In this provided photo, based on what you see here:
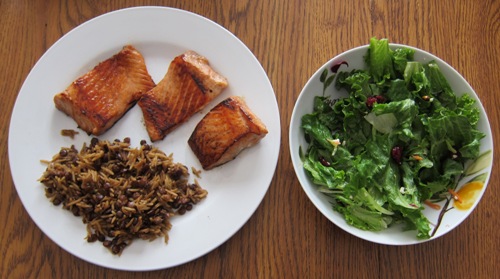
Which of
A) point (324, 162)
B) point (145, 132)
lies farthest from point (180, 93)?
point (324, 162)

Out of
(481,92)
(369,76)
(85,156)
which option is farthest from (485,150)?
(85,156)

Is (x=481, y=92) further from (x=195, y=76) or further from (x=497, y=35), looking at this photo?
(x=195, y=76)

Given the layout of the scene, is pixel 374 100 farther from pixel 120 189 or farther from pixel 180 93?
pixel 120 189

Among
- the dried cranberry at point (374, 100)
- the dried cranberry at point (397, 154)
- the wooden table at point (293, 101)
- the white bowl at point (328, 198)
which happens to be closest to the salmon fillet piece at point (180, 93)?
the wooden table at point (293, 101)

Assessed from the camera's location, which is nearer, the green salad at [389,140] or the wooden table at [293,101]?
the green salad at [389,140]

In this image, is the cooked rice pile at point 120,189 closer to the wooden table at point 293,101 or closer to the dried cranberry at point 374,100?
the wooden table at point 293,101
